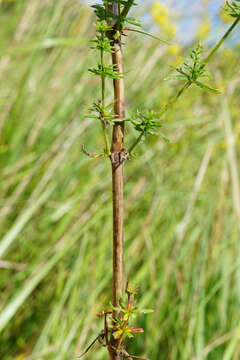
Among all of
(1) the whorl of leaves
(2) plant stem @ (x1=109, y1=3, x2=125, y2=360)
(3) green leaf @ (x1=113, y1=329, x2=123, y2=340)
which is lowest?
(3) green leaf @ (x1=113, y1=329, x2=123, y2=340)

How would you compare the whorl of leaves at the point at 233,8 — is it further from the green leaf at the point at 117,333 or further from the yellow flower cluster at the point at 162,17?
the yellow flower cluster at the point at 162,17

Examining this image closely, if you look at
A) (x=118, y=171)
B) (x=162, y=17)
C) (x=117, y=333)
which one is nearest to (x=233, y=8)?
(x=118, y=171)

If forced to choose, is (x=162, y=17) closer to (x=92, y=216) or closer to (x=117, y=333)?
(x=92, y=216)

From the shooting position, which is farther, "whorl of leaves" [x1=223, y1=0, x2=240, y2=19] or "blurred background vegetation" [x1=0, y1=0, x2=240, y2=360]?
"blurred background vegetation" [x1=0, y1=0, x2=240, y2=360]

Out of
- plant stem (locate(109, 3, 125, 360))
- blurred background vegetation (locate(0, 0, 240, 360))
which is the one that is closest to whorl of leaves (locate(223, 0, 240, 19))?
plant stem (locate(109, 3, 125, 360))

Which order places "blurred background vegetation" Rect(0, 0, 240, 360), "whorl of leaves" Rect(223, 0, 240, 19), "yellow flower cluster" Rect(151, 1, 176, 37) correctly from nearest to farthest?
"whorl of leaves" Rect(223, 0, 240, 19) < "blurred background vegetation" Rect(0, 0, 240, 360) < "yellow flower cluster" Rect(151, 1, 176, 37)

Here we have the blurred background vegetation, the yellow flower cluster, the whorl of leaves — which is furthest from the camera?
the yellow flower cluster

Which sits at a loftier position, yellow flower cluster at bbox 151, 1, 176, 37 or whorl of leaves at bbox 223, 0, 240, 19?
yellow flower cluster at bbox 151, 1, 176, 37

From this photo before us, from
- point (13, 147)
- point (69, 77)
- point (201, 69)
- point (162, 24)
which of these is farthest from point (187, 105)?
point (201, 69)

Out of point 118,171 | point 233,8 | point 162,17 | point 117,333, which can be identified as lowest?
point 117,333

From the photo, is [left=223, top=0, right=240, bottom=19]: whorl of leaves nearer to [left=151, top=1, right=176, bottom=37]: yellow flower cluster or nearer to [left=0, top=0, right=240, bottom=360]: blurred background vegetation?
[left=0, top=0, right=240, bottom=360]: blurred background vegetation
